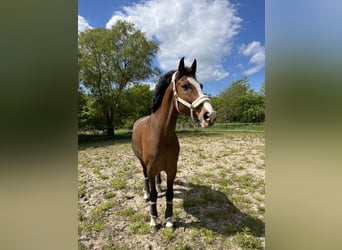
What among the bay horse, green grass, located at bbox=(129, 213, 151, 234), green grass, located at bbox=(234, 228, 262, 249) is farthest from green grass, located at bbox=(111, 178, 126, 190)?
green grass, located at bbox=(234, 228, 262, 249)

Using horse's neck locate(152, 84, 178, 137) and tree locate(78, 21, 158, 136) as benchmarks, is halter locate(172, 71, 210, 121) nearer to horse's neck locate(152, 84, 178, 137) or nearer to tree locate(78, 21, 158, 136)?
horse's neck locate(152, 84, 178, 137)

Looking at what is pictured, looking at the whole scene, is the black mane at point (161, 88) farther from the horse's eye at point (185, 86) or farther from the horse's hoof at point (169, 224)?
the horse's hoof at point (169, 224)

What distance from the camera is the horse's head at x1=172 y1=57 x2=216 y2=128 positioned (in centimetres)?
130


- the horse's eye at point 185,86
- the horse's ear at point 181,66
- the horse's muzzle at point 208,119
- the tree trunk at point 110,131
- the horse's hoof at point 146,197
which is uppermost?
the horse's ear at point 181,66

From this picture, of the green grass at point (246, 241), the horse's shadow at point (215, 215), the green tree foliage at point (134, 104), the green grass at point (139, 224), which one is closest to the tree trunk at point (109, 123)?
the green tree foliage at point (134, 104)

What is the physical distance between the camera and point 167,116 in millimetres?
1609

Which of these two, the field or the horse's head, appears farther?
the field

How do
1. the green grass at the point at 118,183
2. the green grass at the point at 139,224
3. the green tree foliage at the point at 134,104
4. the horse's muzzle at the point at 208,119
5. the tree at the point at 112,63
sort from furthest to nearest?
the green tree foliage at the point at 134,104, the tree at the point at 112,63, the green grass at the point at 118,183, the green grass at the point at 139,224, the horse's muzzle at the point at 208,119

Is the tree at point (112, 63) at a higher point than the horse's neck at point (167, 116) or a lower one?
higher

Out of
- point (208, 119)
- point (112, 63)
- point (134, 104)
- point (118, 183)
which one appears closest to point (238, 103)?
point (134, 104)

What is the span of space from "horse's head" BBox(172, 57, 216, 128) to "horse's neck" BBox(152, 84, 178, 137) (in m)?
0.09

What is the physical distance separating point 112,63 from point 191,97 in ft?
20.4

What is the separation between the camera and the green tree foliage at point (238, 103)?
9297 millimetres
